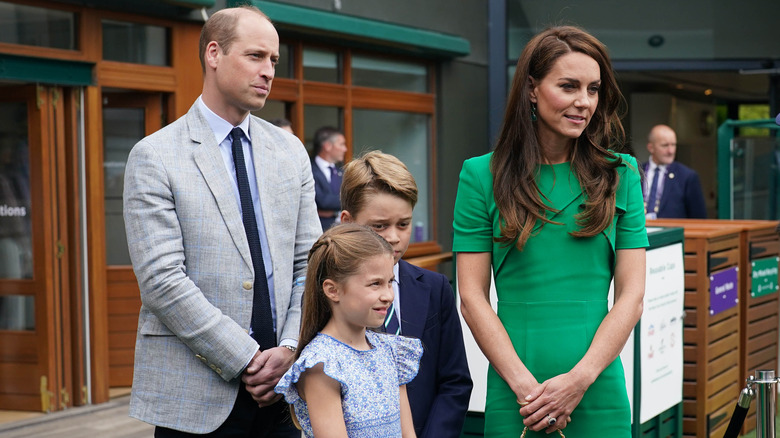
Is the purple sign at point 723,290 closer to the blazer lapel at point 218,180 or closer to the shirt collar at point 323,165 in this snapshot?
the blazer lapel at point 218,180

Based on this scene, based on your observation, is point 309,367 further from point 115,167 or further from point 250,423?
point 115,167

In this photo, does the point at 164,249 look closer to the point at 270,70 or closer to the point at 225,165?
the point at 225,165

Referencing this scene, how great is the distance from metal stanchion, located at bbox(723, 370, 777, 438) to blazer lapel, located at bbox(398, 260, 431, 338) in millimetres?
1251

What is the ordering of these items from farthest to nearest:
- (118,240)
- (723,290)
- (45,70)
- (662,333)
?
(118,240) → (45,70) → (723,290) → (662,333)

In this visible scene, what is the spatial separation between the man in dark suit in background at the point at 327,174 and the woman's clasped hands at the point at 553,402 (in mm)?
5489

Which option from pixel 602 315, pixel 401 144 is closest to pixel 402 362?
pixel 602 315

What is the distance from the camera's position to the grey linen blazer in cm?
256

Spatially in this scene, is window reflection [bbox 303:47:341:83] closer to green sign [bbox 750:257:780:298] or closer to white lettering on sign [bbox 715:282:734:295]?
green sign [bbox 750:257:780:298]

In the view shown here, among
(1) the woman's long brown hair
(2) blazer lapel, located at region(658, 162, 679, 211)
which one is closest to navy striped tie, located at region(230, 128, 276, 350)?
(1) the woman's long brown hair

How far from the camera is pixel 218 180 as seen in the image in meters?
2.68

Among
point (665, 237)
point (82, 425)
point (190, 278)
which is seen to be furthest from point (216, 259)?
point (82, 425)

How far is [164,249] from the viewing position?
8.39ft

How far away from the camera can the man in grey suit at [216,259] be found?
2.57 meters

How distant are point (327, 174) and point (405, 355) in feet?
19.8
